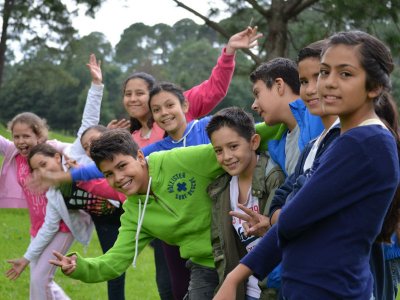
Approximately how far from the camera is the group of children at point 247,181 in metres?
2.11

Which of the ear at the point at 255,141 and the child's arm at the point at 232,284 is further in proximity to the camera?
the ear at the point at 255,141

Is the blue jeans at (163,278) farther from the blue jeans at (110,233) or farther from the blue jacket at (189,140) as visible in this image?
the blue jacket at (189,140)

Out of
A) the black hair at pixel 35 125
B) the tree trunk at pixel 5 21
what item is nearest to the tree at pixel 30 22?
the tree trunk at pixel 5 21

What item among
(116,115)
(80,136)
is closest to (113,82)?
(116,115)

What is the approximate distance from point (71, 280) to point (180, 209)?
190 inches

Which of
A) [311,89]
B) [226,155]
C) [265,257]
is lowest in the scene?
[265,257]

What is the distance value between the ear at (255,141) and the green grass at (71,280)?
13.0 feet

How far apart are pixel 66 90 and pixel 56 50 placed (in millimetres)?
18914

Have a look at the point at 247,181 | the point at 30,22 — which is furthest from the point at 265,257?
the point at 30,22

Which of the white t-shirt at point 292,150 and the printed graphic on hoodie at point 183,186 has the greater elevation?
the white t-shirt at point 292,150

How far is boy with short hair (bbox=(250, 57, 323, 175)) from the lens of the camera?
3.33 meters

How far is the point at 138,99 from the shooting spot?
495cm

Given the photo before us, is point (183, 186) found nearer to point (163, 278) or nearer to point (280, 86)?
point (280, 86)

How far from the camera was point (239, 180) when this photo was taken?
3.56m
